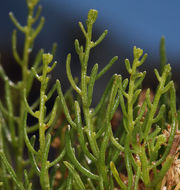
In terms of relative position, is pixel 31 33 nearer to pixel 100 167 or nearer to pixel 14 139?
pixel 14 139

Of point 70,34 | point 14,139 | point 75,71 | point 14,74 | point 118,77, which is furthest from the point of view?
point 70,34

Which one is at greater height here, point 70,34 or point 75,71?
point 70,34

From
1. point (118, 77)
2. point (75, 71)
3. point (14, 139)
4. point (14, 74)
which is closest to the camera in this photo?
point (118, 77)

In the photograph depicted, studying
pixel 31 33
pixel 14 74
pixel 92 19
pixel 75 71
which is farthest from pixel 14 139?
pixel 75 71

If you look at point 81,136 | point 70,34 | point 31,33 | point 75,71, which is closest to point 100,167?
point 81,136

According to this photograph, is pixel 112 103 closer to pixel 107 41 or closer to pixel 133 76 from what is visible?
pixel 133 76

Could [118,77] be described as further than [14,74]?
No

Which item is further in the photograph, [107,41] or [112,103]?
[107,41]

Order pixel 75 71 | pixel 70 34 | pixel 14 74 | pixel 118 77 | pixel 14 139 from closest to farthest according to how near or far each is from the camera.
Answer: pixel 118 77
pixel 14 139
pixel 14 74
pixel 75 71
pixel 70 34

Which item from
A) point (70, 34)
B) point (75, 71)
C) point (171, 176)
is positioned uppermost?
point (171, 176)
